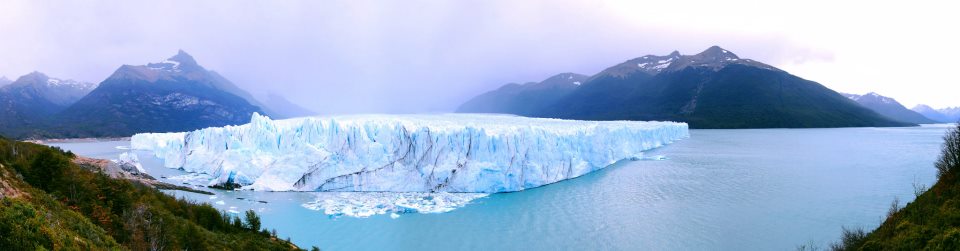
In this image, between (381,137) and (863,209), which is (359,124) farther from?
(863,209)

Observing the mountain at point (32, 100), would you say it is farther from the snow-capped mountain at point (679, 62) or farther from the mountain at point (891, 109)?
the mountain at point (891, 109)

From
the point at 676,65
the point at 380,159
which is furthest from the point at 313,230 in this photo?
the point at 676,65

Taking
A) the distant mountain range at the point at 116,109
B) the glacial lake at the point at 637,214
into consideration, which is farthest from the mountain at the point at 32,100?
the glacial lake at the point at 637,214

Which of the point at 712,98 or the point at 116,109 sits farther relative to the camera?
the point at 712,98

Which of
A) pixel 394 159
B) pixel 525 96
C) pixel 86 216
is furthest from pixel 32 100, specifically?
pixel 86 216

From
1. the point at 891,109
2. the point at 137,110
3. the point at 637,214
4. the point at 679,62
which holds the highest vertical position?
the point at 679,62

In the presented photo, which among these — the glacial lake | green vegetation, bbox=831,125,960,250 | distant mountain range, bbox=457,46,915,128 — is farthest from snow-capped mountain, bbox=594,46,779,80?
green vegetation, bbox=831,125,960,250

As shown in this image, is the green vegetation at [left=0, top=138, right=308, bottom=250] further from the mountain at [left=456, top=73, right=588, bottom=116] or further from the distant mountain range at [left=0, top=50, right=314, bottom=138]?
the mountain at [left=456, top=73, right=588, bottom=116]

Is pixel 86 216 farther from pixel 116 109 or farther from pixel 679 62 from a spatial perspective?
pixel 679 62
